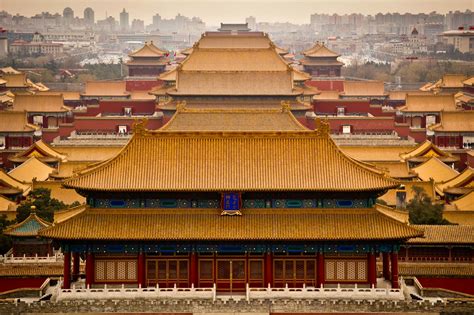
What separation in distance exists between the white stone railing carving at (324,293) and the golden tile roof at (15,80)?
56.4 m

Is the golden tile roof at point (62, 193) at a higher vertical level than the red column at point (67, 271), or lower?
higher

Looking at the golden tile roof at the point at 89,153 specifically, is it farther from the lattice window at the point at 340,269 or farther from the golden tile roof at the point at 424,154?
the lattice window at the point at 340,269

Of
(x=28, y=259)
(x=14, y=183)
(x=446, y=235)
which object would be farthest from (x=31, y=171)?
(x=446, y=235)

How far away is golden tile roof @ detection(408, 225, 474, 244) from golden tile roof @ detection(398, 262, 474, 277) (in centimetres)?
72

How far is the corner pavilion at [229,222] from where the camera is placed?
31031 mm

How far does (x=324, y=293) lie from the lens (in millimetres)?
30953

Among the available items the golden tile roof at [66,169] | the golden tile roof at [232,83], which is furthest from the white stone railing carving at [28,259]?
the golden tile roof at [232,83]

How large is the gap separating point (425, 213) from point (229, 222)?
32.8 ft

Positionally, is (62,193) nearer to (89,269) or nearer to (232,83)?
(89,269)

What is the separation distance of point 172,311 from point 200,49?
32.7 meters

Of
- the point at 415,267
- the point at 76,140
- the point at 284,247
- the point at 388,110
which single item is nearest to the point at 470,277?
the point at 415,267

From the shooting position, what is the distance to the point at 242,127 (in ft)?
131

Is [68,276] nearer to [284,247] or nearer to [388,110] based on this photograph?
[284,247]

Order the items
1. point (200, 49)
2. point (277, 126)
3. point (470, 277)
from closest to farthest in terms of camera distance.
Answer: point (470, 277), point (277, 126), point (200, 49)
